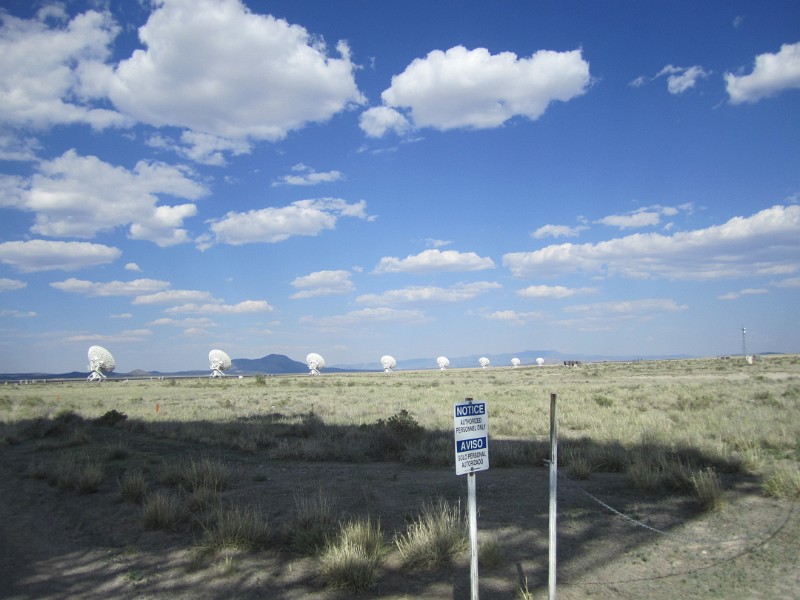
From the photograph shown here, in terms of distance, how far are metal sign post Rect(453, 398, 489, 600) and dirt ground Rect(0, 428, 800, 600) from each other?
110cm

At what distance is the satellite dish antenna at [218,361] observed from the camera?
91.1m

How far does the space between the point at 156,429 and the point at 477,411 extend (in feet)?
56.6

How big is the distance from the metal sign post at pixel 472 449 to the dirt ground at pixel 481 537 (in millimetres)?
1105

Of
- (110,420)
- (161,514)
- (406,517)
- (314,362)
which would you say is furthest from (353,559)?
(314,362)

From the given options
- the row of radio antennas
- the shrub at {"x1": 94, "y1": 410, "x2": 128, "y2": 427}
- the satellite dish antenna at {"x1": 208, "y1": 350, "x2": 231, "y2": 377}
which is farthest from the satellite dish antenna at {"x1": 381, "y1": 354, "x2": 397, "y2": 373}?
the shrub at {"x1": 94, "y1": 410, "x2": 128, "y2": 427}

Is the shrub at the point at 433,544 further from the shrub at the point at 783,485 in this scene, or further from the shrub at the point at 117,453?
the shrub at the point at 117,453

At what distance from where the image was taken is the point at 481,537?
278 inches

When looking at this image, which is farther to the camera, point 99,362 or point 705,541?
point 99,362

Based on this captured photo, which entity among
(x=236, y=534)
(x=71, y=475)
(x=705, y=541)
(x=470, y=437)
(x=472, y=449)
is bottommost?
(x=705, y=541)

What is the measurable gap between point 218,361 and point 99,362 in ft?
56.2

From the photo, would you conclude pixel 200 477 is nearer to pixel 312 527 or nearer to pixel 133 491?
pixel 133 491

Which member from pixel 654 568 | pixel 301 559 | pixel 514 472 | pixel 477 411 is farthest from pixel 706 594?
pixel 514 472

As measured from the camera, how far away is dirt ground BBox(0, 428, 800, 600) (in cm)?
596

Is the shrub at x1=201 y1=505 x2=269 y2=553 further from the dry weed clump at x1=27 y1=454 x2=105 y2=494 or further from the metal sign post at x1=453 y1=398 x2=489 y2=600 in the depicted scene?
the dry weed clump at x1=27 y1=454 x2=105 y2=494
